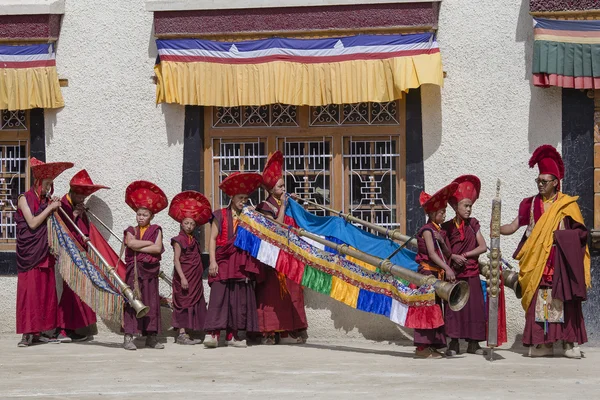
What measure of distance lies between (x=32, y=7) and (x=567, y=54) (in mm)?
5055

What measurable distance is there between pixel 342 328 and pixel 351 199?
122 cm

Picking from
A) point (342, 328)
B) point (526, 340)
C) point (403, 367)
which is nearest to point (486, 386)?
point (403, 367)

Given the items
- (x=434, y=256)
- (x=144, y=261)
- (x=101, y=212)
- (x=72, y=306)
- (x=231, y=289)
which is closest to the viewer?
(x=434, y=256)

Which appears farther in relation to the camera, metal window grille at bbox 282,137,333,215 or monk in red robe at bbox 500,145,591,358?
metal window grille at bbox 282,137,333,215

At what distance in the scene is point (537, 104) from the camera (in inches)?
413

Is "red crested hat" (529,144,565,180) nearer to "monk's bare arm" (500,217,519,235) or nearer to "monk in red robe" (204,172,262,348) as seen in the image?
"monk's bare arm" (500,217,519,235)

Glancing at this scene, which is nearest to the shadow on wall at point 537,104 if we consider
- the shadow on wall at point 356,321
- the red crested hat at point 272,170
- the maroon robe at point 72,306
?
the shadow on wall at point 356,321

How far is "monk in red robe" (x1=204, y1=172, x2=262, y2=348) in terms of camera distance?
10367mm

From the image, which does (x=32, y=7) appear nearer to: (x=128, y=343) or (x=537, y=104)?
(x=128, y=343)

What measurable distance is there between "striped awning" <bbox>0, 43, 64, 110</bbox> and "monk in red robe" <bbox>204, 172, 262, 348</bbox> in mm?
2057

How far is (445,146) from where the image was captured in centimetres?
1071

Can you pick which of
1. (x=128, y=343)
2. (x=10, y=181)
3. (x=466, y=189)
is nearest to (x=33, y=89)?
(x=10, y=181)

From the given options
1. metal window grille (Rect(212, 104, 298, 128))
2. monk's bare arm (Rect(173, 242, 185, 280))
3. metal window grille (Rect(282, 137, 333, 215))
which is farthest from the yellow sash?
monk's bare arm (Rect(173, 242, 185, 280))

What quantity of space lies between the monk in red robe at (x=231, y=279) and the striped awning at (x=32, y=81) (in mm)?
2057
